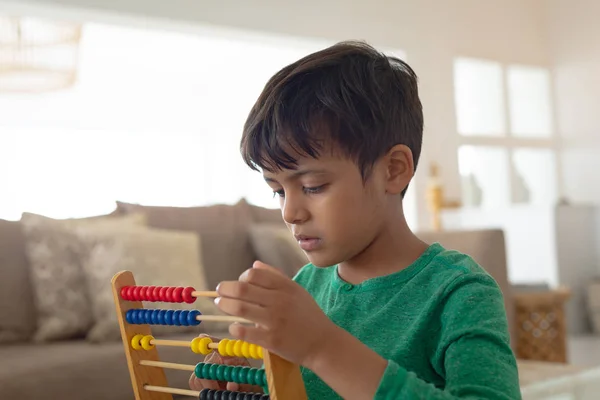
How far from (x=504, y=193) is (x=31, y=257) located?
507 centimetres

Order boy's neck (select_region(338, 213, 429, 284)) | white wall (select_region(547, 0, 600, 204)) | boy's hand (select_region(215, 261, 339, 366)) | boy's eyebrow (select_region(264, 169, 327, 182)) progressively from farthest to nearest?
1. white wall (select_region(547, 0, 600, 204))
2. boy's neck (select_region(338, 213, 429, 284))
3. boy's eyebrow (select_region(264, 169, 327, 182))
4. boy's hand (select_region(215, 261, 339, 366))

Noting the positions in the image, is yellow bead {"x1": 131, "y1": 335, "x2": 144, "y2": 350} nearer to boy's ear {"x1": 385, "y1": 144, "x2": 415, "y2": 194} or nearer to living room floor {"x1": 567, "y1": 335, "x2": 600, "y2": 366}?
boy's ear {"x1": 385, "y1": 144, "x2": 415, "y2": 194}

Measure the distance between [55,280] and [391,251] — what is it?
7.65 feet

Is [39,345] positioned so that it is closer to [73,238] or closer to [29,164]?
[73,238]

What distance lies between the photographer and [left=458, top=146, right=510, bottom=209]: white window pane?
711cm

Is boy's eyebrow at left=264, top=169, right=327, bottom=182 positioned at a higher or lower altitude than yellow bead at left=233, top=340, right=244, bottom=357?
higher

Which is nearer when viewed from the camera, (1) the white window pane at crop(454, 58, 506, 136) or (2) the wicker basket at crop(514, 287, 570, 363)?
(2) the wicker basket at crop(514, 287, 570, 363)

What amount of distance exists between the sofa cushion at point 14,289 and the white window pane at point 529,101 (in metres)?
5.18

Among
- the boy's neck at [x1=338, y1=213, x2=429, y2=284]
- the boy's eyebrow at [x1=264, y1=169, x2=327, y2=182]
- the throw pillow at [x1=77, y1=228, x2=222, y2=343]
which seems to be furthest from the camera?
the throw pillow at [x1=77, y1=228, x2=222, y2=343]

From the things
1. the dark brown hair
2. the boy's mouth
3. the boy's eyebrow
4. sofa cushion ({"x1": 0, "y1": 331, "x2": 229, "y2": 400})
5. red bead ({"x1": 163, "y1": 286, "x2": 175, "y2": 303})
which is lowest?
sofa cushion ({"x1": 0, "y1": 331, "x2": 229, "y2": 400})

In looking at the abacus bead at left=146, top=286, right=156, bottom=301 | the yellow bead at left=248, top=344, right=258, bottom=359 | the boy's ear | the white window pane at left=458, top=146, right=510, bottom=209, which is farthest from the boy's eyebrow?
the white window pane at left=458, top=146, right=510, bottom=209

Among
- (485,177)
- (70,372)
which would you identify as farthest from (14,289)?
(485,177)

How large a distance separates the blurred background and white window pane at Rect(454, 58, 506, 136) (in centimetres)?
2

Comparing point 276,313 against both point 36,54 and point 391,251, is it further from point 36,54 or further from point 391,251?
point 36,54
